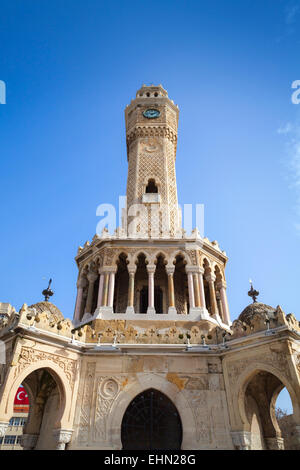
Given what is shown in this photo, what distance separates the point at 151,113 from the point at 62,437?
23.4 m

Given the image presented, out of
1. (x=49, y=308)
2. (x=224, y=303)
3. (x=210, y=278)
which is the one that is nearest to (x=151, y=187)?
(x=210, y=278)

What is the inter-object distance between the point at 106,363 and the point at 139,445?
10.4 feet

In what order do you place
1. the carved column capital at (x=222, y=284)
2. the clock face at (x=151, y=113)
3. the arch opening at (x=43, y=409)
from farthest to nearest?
the clock face at (x=151, y=113)
the carved column capital at (x=222, y=284)
the arch opening at (x=43, y=409)

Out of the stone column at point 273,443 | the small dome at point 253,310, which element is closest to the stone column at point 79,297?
the small dome at point 253,310

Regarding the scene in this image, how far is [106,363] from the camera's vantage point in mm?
12594

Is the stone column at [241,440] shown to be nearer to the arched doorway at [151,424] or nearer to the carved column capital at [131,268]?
the arched doorway at [151,424]

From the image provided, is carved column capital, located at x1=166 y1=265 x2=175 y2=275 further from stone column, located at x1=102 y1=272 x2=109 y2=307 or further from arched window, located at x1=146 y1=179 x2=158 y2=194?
arched window, located at x1=146 y1=179 x2=158 y2=194

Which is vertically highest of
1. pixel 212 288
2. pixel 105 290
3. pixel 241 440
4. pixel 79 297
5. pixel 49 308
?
pixel 212 288

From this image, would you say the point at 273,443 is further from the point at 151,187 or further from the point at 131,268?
the point at 151,187

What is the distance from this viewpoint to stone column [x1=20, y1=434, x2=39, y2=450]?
12320 mm

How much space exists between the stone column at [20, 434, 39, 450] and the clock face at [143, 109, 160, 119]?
22873mm

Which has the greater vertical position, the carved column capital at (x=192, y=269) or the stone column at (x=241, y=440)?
the carved column capital at (x=192, y=269)

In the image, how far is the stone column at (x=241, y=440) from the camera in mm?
10758

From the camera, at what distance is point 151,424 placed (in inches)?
464
